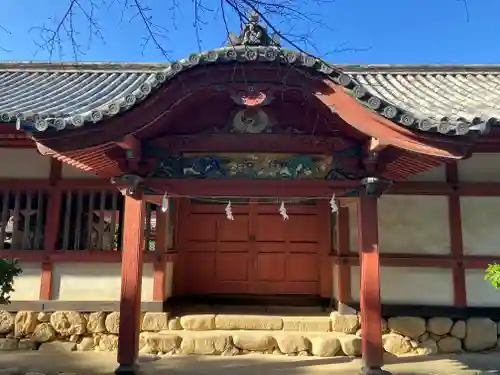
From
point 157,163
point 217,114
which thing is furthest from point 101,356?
point 217,114

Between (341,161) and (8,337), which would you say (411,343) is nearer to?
(341,161)

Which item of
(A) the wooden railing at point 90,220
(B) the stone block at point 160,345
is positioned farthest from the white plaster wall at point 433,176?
(A) the wooden railing at point 90,220

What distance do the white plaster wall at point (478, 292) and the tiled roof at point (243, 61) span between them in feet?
7.82

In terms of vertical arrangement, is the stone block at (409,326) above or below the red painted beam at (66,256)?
below

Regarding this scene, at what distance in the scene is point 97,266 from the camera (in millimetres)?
6777

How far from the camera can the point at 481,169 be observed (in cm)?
680

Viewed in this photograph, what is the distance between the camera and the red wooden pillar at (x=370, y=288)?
504cm

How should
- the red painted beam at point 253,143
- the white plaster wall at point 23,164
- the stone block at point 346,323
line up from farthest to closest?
1. the white plaster wall at point 23,164
2. the stone block at point 346,323
3. the red painted beam at point 253,143

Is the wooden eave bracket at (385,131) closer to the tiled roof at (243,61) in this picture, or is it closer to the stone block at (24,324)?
the tiled roof at (243,61)

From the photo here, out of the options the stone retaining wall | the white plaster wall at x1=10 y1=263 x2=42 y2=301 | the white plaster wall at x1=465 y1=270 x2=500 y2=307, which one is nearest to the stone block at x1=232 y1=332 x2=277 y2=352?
the stone retaining wall

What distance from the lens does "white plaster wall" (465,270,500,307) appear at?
6.55 metres

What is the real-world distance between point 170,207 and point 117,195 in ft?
3.58

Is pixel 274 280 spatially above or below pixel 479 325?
above

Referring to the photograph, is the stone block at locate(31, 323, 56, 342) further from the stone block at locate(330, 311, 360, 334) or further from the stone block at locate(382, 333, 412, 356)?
the stone block at locate(382, 333, 412, 356)
